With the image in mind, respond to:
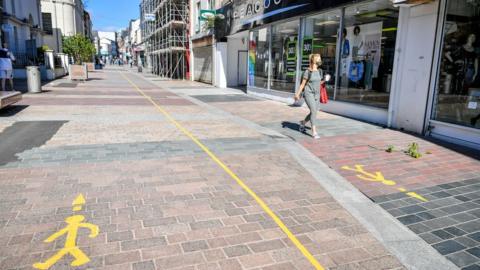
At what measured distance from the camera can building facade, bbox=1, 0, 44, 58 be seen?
2406cm

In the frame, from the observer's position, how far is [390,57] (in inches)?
361

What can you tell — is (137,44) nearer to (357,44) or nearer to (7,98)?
(7,98)

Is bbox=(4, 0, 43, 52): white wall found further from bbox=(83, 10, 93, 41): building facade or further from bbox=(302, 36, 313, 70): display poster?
bbox=(83, 10, 93, 41): building facade

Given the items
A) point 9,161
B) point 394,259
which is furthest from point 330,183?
point 9,161

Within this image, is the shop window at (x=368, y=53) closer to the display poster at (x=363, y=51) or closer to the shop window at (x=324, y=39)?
the display poster at (x=363, y=51)

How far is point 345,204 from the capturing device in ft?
14.4

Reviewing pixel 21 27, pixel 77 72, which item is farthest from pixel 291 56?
pixel 21 27

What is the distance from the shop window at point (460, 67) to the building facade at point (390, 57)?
0.06ft

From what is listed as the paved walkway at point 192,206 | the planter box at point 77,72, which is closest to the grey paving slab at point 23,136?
the paved walkway at point 192,206

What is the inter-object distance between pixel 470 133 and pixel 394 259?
16.6ft

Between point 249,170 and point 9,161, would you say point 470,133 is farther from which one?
point 9,161

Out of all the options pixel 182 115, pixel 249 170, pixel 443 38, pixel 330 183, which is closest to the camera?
pixel 330 183

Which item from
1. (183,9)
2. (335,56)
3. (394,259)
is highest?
(183,9)

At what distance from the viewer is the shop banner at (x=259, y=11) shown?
11.9 metres
